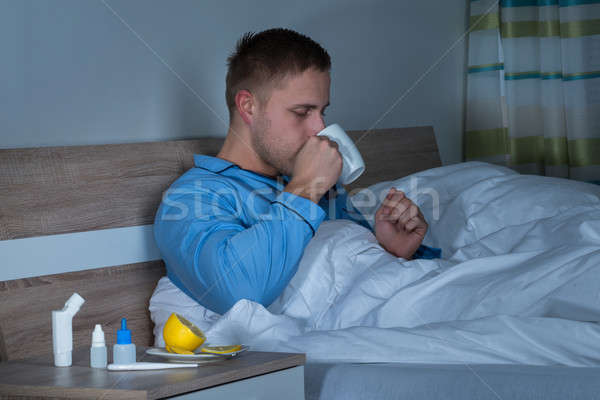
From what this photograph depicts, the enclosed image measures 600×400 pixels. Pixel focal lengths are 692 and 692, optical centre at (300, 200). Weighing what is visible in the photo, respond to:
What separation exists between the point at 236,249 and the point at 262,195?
0.32 meters

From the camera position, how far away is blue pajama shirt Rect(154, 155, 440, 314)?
1.19m

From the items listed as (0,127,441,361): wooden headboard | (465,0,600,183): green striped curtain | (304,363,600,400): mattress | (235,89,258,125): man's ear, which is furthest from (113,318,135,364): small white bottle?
(465,0,600,183): green striped curtain

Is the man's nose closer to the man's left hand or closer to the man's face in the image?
the man's face

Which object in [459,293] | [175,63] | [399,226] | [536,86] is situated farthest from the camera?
[536,86]

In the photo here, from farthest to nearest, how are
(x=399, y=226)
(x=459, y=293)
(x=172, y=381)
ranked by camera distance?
1. (x=399, y=226)
2. (x=459, y=293)
3. (x=172, y=381)

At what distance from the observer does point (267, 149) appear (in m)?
1.51

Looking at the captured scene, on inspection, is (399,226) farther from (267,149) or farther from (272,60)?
(272,60)

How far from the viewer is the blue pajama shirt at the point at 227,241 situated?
1188 millimetres

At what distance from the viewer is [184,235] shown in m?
1.25

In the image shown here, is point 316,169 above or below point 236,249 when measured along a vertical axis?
above

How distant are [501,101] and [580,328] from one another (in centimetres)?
165

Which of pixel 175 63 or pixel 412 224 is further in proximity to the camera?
pixel 175 63

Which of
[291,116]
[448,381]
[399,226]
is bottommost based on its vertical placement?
[448,381]

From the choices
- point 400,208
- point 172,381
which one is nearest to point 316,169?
point 400,208
